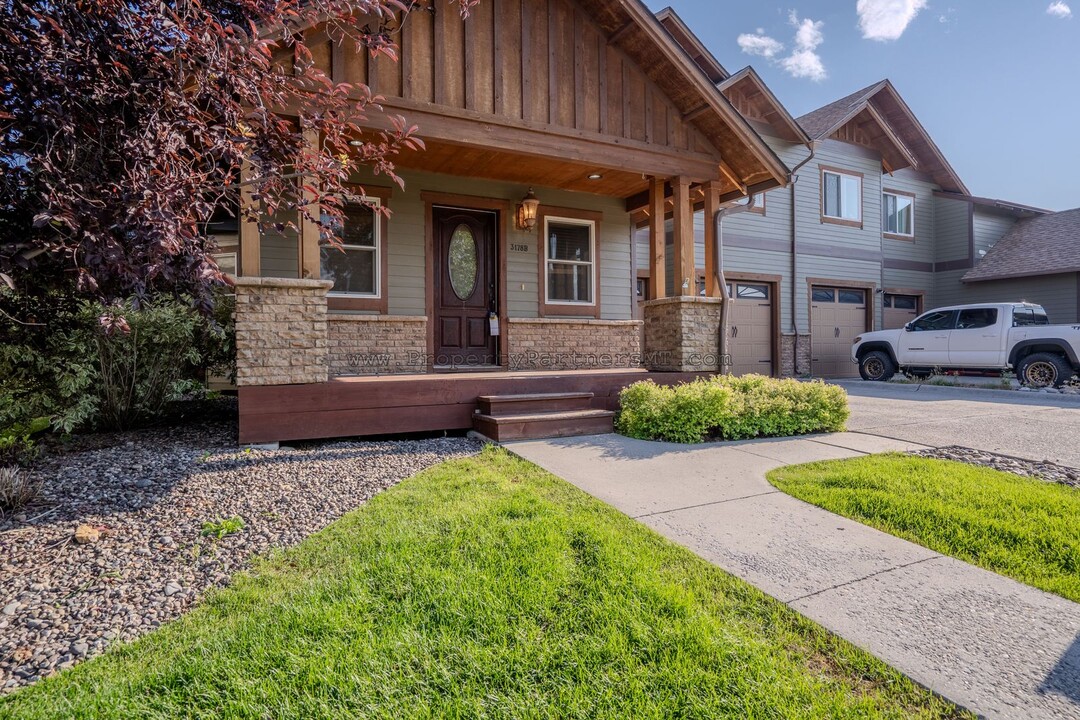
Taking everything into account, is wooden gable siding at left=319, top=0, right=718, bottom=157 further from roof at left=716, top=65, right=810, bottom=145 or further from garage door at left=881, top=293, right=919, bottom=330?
garage door at left=881, top=293, right=919, bottom=330

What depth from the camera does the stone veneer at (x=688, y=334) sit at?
6.93 metres

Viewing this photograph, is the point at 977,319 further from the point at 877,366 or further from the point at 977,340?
the point at 877,366

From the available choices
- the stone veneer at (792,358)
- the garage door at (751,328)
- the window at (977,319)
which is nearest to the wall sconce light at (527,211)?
the garage door at (751,328)

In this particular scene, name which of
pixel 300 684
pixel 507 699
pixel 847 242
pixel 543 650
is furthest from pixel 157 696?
pixel 847 242

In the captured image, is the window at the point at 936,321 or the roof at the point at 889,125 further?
the roof at the point at 889,125

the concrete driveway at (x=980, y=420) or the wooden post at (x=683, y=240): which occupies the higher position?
the wooden post at (x=683, y=240)

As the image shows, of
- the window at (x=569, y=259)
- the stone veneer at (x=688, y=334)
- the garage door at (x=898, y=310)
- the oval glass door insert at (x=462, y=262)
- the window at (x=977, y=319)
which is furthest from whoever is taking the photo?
the garage door at (x=898, y=310)

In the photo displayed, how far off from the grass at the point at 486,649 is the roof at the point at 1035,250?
1604cm

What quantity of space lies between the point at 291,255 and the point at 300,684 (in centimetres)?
602

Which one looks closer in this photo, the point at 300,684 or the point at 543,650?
the point at 300,684

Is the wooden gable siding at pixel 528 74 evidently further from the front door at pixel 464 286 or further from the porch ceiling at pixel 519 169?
the front door at pixel 464 286

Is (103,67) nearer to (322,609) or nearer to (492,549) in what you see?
(322,609)

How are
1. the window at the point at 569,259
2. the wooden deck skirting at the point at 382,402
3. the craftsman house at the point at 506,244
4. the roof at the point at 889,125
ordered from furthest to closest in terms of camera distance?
the roof at the point at 889,125 < the window at the point at 569,259 < the craftsman house at the point at 506,244 < the wooden deck skirting at the point at 382,402

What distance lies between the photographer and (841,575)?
7.54ft
